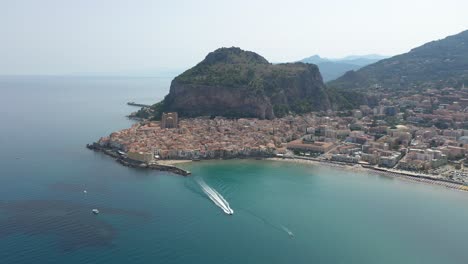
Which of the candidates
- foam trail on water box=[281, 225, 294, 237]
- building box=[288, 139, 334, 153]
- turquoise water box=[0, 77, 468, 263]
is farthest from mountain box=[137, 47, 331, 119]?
foam trail on water box=[281, 225, 294, 237]

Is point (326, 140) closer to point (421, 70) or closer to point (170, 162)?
point (170, 162)

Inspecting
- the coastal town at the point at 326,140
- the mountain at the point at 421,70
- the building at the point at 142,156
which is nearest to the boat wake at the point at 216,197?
the building at the point at 142,156

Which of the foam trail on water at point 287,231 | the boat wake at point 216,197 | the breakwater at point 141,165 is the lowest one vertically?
the foam trail on water at point 287,231

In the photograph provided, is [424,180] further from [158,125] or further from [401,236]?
[158,125]

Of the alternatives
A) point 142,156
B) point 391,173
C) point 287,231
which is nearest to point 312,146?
point 391,173

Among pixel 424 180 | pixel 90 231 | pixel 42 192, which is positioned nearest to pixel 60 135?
pixel 42 192

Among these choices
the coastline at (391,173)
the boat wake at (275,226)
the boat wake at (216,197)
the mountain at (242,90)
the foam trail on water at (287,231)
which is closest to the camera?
the foam trail on water at (287,231)

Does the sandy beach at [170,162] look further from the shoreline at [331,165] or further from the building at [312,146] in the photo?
the building at [312,146]
